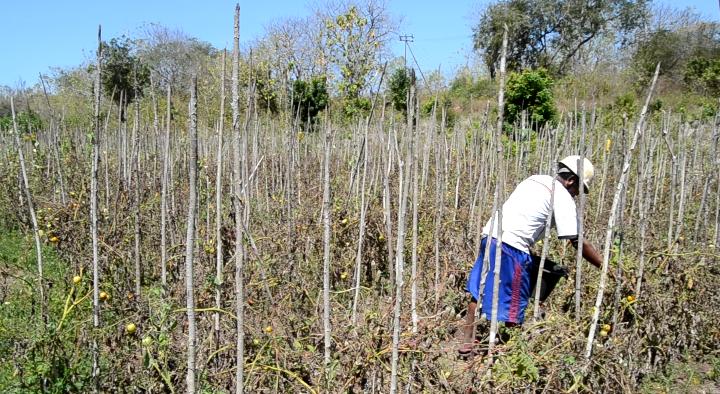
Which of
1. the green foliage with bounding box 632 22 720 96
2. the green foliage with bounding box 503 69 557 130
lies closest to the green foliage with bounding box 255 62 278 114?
the green foliage with bounding box 503 69 557 130

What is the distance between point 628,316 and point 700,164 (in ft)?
14.6

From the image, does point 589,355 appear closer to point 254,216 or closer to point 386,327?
point 386,327

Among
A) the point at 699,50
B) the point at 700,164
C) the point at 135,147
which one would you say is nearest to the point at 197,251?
the point at 135,147

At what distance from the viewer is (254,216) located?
358 cm

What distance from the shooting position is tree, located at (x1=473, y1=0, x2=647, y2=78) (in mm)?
21734

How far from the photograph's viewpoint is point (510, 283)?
107 inches

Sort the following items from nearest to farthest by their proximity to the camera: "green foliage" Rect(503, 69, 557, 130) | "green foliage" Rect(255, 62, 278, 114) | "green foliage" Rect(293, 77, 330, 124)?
"green foliage" Rect(255, 62, 278, 114)
"green foliage" Rect(293, 77, 330, 124)
"green foliage" Rect(503, 69, 557, 130)

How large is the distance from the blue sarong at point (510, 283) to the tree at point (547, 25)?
20165 millimetres

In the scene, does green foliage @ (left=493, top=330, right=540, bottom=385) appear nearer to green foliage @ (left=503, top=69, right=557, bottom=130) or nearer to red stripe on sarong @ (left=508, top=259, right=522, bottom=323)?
red stripe on sarong @ (left=508, top=259, right=522, bottom=323)

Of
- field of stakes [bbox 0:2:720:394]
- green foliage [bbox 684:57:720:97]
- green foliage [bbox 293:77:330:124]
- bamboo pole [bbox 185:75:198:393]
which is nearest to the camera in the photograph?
bamboo pole [bbox 185:75:198:393]

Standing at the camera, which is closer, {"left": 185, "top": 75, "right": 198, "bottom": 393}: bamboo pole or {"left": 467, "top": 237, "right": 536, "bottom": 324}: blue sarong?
{"left": 185, "top": 75, "right": 198, "bottom": 393}: bamboo pole

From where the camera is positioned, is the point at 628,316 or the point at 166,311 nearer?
the point at 166,311

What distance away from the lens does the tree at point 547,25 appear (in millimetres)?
21734

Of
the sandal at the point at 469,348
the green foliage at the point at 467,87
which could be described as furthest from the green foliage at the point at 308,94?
the green foliage at the point at 467,87
